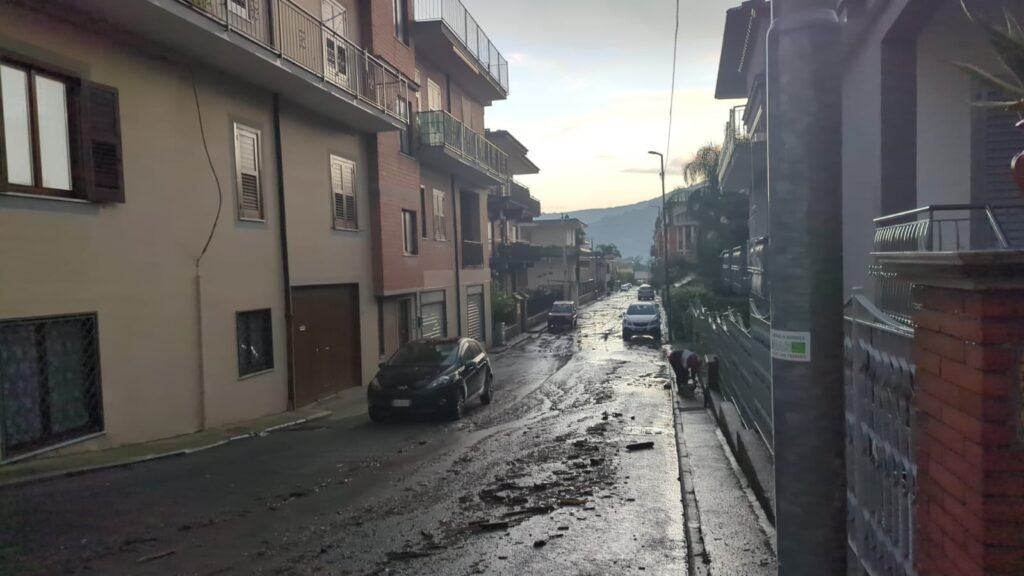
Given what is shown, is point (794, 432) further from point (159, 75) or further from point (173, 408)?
point (159, 75)

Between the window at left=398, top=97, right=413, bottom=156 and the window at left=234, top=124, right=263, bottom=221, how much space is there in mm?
7259

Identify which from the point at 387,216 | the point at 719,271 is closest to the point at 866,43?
the point at 387,216

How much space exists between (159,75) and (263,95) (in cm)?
309

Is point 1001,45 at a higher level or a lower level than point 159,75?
lower

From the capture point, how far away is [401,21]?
2156 cm

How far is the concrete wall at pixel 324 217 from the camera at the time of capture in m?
15.1

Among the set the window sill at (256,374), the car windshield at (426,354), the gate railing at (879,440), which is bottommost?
the window sill at (256,374)

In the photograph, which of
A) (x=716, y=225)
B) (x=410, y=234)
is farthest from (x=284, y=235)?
(x=716, y=225)

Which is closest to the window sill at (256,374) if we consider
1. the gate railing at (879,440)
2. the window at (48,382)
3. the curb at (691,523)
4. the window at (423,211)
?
the window at (48,382)

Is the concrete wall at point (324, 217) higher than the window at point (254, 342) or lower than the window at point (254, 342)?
higher

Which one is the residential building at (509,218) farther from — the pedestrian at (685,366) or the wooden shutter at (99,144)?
the wooden shutter at (99,144)

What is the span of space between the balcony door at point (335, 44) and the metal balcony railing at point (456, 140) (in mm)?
4856

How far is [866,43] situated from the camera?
905cm

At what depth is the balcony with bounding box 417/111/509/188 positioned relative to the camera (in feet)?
72.6
